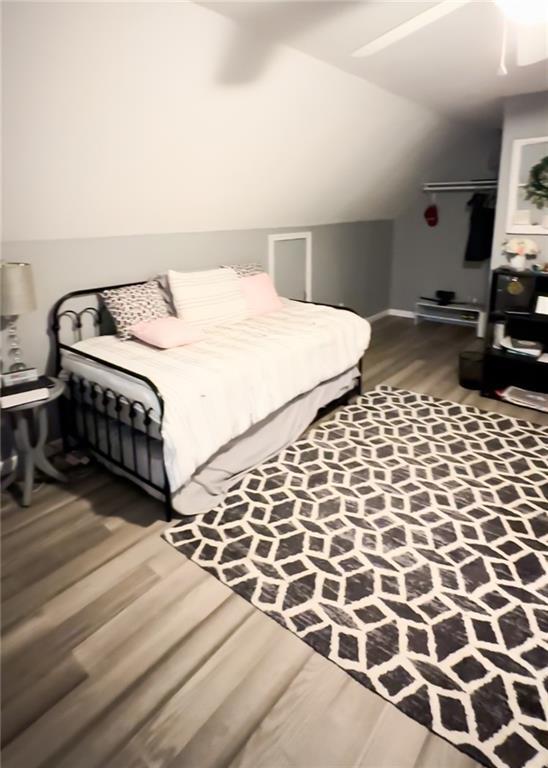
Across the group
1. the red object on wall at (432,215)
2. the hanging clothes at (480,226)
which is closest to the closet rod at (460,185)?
the hanging clothes at (480,226)

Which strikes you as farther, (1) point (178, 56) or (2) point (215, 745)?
(1) point (178, 56)

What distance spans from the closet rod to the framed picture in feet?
3.69

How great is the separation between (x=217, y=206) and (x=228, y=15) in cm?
147

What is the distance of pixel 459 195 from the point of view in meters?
5.67

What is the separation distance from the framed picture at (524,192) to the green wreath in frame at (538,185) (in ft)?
0.08

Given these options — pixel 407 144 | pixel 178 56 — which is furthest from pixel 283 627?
pixel 407 144

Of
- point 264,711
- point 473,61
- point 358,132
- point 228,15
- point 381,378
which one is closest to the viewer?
point 264,711

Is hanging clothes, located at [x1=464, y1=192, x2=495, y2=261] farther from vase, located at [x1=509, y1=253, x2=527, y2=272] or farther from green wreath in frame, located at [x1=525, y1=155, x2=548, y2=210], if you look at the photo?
vase, located at [x1=509, y1=253, x2=527, y2=272]

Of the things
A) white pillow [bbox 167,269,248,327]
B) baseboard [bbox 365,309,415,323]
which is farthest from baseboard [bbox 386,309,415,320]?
white pillow [bbox 167,269,248,327]

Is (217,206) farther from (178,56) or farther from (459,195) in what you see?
(459,195)

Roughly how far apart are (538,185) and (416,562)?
3.32 m

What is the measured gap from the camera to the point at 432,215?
584cm

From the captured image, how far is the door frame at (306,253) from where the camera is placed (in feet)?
15.0

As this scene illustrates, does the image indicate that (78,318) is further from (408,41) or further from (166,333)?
(408,41)
